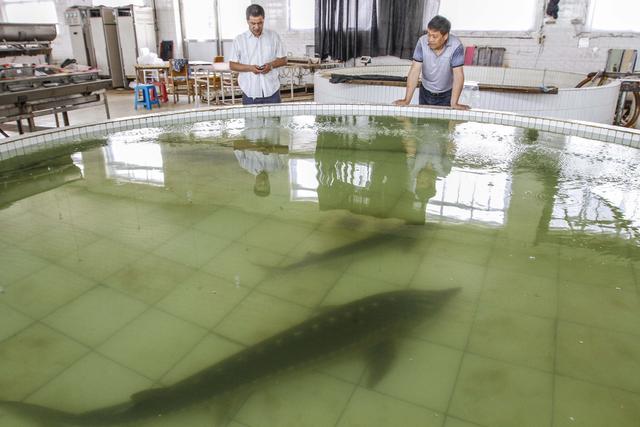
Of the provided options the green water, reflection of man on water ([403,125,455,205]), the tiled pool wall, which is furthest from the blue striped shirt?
the tiled pool wall

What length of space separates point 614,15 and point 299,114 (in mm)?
5677

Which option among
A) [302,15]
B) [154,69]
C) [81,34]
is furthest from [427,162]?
[81,34]

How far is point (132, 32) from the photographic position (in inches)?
408

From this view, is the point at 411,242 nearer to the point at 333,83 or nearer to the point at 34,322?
the point at 34,322

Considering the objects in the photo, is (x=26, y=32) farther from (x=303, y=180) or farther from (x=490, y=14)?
(x=490, y=14)

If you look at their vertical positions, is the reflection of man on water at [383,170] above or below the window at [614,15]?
below

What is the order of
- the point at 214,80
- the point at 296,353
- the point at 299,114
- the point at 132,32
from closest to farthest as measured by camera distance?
the point at 296,353 → the point at 299,114 → the point at 214,80 → the point at 132,32

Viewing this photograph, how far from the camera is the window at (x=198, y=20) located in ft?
36.2

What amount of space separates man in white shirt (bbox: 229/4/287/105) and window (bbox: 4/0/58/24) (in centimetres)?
1093

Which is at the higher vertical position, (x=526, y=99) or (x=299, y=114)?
(x=526, y=99)

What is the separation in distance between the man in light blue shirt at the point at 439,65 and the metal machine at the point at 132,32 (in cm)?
809

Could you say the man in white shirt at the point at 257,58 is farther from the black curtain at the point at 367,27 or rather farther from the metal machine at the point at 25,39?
the black curtain at the point at 367,27

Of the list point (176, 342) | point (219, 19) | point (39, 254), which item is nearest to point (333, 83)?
point (39, 254)

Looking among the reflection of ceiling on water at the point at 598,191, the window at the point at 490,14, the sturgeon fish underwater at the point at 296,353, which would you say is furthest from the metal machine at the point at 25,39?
the window at the point at 490,14
